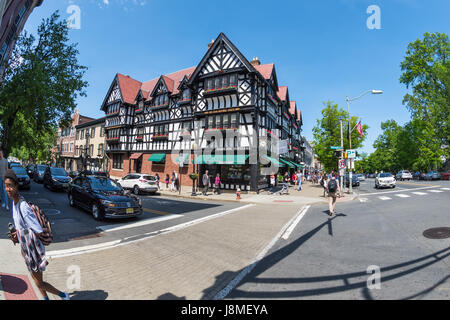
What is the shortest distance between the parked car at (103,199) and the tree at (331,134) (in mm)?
27160

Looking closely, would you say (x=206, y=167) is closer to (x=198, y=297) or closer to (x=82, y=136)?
(x=198, y=297)

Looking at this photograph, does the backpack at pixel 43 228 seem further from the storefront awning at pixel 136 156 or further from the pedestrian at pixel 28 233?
the storefront awning at pixel 136 156

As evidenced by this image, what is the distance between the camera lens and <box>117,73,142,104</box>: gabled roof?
32744 mm

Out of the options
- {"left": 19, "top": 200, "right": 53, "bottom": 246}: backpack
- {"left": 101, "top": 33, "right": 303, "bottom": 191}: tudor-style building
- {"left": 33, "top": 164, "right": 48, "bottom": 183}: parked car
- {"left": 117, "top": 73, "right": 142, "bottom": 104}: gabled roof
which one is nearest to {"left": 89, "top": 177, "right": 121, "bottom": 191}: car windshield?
{"left": 19, "top": 200, "right": 53, "bottom": 246}: backpack

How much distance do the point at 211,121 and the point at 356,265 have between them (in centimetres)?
2005

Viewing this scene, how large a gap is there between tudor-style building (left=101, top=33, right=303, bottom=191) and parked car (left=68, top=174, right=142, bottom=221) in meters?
9.37

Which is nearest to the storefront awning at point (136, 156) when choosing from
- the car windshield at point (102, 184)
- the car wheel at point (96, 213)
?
the car windshield at point (102, 184)

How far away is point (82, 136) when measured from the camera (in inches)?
1736

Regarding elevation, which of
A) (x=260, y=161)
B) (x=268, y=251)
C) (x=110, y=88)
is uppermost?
(x=110, y=88)

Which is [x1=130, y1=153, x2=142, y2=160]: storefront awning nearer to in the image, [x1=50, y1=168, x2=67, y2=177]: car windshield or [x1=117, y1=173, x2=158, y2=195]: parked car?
[x1=117, y1=173, x2=158, y2=195]: parked car

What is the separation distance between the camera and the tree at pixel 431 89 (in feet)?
102

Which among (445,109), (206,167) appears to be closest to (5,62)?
(206,167)

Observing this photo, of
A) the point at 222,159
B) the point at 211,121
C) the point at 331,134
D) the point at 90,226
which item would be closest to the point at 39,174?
the point at 211,121
